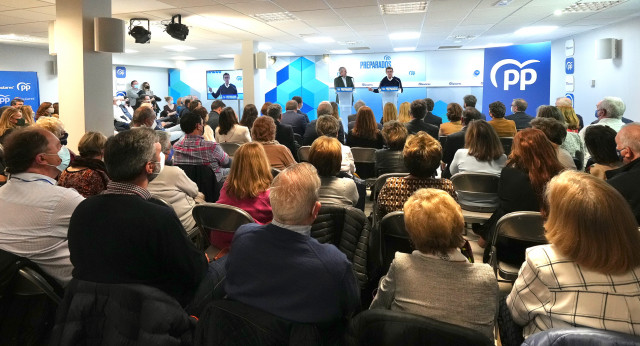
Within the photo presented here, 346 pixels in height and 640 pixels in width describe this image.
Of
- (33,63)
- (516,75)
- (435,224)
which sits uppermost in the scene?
(33,63)

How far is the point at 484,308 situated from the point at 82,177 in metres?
2.55

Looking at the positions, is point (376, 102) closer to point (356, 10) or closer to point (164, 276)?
point (356, 10)

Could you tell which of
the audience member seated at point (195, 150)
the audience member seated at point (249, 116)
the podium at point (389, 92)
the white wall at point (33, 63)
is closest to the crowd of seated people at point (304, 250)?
the audience member seated at point (195, 150)

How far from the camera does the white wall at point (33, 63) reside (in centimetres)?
1303

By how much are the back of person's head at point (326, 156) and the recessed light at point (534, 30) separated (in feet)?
28.9

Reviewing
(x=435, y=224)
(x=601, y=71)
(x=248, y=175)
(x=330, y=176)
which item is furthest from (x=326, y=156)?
(x=601, y=71)

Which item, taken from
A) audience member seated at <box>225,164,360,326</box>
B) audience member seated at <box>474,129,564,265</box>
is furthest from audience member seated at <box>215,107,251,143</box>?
audience member seated at <box>225,164,360,326</box>

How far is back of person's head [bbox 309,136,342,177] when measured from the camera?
2994mm

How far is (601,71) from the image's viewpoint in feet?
32.2

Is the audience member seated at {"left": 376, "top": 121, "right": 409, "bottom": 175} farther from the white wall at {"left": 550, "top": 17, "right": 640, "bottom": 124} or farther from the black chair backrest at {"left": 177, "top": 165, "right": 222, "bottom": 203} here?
the white wall at {"left": 550, "top": 17, "right": 640, "bottom": 124}

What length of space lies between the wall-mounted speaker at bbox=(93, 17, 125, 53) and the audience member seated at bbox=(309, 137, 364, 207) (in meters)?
→ 4.10

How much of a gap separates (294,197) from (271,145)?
2.90 m

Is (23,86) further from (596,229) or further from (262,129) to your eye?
(596,229)

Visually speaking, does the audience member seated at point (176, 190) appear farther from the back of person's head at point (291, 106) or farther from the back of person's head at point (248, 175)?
the back of person's head at point (291, 106)
